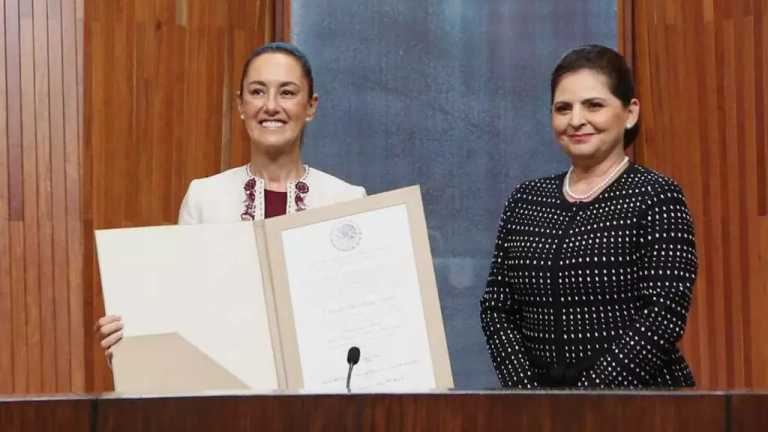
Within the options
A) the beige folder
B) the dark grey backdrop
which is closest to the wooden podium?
the beige folder

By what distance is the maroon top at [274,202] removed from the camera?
8.45 feet

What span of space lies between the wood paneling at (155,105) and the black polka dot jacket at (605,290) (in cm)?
153

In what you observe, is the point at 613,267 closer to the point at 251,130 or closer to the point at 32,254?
the point at 251,130

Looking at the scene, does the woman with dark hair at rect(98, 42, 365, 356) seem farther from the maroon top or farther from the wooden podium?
the wooden podium

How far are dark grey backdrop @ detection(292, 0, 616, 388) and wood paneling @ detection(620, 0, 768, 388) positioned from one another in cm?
23

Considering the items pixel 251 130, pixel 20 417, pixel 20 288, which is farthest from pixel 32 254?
pixel 20 417

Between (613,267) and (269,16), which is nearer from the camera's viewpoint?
(613,267)

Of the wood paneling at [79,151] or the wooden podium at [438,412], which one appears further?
the wood paneling at [79,151]

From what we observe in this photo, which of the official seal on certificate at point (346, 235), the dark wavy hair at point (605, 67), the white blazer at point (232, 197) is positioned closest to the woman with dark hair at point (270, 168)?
the white blazer at point (232, 197)

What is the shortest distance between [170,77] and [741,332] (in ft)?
5.77

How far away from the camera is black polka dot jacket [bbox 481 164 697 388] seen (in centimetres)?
227

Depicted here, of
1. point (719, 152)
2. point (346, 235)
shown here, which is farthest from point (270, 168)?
point (719, 152)

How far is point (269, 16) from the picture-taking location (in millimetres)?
3838

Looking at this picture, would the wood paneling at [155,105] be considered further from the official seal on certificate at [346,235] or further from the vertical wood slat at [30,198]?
the official seal on certificate at [346,235]
